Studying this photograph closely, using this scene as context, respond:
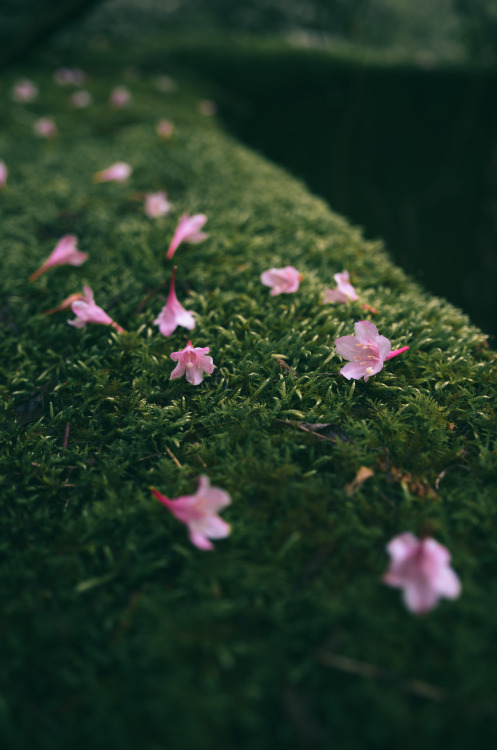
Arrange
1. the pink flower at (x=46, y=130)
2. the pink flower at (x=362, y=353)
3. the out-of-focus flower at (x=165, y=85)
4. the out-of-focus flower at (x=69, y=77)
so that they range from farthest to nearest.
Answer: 1. the out-of-focus flower at (x=165, y=85)
2. the out-of-focus flower at (x=69, y=77)
3. the pink flower at (x=46, y=130)
4. the pink flower at (x=362, y=353)

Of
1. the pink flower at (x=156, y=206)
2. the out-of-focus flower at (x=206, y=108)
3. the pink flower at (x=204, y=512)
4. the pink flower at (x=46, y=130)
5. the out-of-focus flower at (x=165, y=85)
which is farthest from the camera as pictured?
the out-of-focus flower at (x=165, y=85)

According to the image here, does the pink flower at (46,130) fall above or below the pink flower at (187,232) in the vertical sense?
below

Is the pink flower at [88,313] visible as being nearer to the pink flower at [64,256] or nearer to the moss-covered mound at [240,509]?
the moss-covered mound at [240,509]

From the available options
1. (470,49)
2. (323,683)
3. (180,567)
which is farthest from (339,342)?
(470,49)

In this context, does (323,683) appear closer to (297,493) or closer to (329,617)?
(329,617)

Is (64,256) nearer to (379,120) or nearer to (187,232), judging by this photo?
(187,232)

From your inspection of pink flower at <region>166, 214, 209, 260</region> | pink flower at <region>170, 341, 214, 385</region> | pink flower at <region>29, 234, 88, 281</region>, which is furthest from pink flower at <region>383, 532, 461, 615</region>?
pink flower at <region>29, 234, 88, 281</region>

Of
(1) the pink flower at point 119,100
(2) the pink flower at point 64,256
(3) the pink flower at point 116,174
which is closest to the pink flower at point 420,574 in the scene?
(2) the pink flower at point 64,256
